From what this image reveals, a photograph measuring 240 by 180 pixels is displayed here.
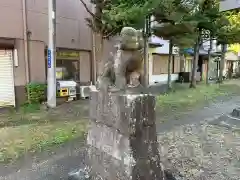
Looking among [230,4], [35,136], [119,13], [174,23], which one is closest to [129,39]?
[35,136]

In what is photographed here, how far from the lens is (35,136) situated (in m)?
6.51

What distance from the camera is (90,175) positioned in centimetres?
413

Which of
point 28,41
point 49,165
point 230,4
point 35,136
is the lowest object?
point 49,165

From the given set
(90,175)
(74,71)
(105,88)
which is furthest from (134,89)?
(74,71)

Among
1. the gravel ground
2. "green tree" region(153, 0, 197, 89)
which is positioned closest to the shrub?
the gravel ground

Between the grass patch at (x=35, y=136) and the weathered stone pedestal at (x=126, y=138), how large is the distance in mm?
2467

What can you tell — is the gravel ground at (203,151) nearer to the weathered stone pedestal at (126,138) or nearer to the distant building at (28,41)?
the weathered stone pedestal at (126,138)

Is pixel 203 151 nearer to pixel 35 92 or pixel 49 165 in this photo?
pixel 49 165

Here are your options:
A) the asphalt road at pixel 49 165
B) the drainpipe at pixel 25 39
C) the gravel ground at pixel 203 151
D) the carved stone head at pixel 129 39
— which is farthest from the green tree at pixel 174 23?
the carved stone head at pixel 129 39

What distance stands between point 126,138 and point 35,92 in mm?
7989

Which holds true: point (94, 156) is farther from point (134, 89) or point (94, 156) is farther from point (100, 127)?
point (134, 89)

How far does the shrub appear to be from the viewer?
10.4 m

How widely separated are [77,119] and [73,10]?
6524 millimetres

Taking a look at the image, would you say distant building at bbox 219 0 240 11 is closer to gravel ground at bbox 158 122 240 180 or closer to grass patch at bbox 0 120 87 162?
gravel ground at bbox 158 122 240 180
